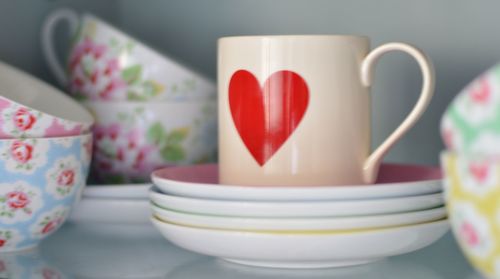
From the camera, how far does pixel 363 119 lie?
0.74 meters

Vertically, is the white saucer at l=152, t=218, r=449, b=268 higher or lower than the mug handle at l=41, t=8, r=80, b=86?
lower

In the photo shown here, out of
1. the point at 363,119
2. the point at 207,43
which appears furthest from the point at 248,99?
the point at 207,43

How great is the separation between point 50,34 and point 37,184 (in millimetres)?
304

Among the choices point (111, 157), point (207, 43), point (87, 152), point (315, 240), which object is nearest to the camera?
point (315, 240)

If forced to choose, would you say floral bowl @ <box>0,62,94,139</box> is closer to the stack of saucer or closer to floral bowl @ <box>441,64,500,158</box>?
the stack of saucer

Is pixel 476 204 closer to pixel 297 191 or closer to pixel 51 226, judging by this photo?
pixel 297 191

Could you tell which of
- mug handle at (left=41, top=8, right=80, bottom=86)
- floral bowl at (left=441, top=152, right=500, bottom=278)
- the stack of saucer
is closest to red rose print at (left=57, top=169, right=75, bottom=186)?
the stack of saucer

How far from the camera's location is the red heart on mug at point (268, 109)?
710 millimetres

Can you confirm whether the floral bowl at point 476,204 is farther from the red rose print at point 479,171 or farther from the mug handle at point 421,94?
the mug handle at point 421,94

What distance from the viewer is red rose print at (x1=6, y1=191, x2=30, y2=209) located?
74 cm

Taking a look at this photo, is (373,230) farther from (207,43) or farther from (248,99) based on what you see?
(207,43)

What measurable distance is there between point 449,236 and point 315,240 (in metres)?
0.28

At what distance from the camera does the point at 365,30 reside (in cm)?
96

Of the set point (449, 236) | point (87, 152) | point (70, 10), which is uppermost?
point (70, 10)
